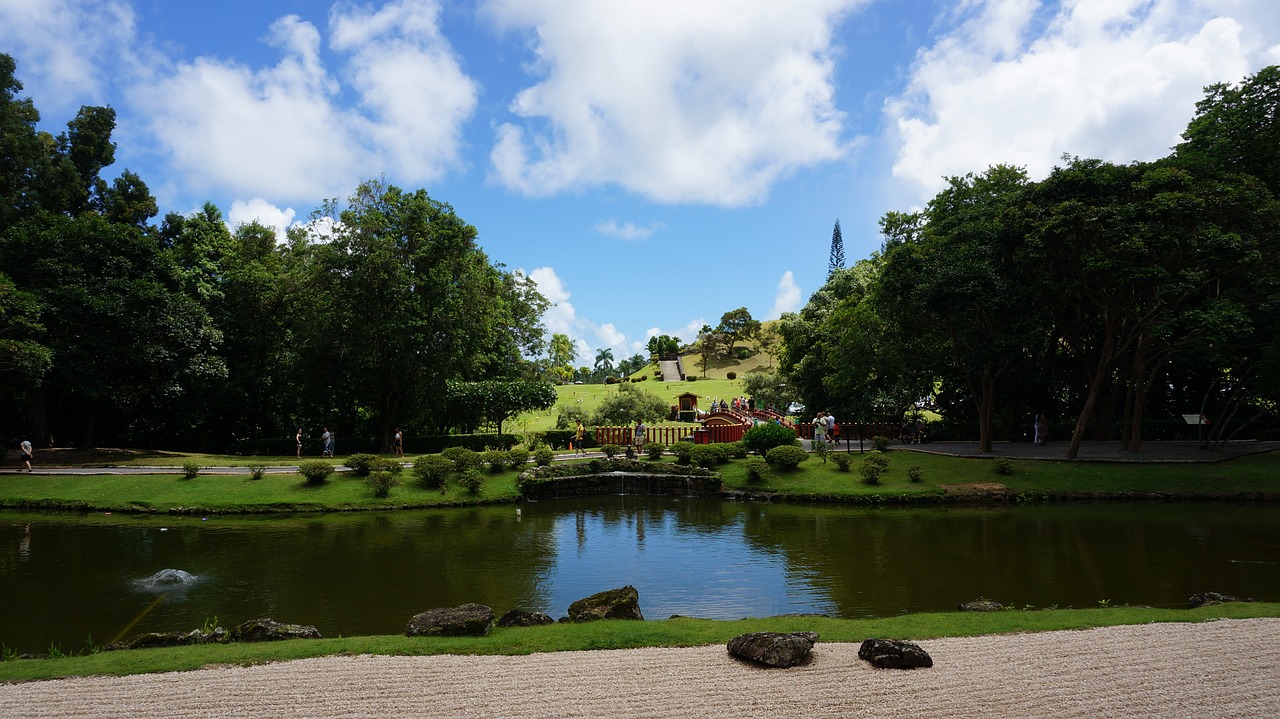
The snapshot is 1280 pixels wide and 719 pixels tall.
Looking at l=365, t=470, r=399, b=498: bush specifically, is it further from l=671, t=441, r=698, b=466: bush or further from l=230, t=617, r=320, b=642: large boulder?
l=230, t=617, r=320, b=642: large boulder

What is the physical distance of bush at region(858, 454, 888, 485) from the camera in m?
26.1

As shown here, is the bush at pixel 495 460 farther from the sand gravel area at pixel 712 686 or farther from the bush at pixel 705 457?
the sand gravel area at pixel 712 686

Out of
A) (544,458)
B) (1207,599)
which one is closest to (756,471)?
(544,458)

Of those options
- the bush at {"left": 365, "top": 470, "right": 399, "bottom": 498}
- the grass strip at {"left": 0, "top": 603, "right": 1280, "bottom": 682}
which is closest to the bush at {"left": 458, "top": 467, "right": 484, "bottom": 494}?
the bush at {"left": 365, "top": 470, "right": 399, "bottom": 498}

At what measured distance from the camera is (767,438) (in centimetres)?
3048

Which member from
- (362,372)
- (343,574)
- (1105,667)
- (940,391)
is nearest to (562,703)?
(1105,667)

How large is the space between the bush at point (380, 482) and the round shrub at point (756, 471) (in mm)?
14374

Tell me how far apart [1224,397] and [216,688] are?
43.4 metres

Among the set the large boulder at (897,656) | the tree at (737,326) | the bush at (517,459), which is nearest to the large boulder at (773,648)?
the large boulder at (897,656)

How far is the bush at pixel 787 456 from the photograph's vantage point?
2773 cm

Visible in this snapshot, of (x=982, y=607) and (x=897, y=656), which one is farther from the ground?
(x=897, y=656)

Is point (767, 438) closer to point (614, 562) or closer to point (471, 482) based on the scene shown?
point (471, 482)

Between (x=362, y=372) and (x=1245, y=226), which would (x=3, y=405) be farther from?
(x=1245, y=226)

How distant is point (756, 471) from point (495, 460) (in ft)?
36.5
